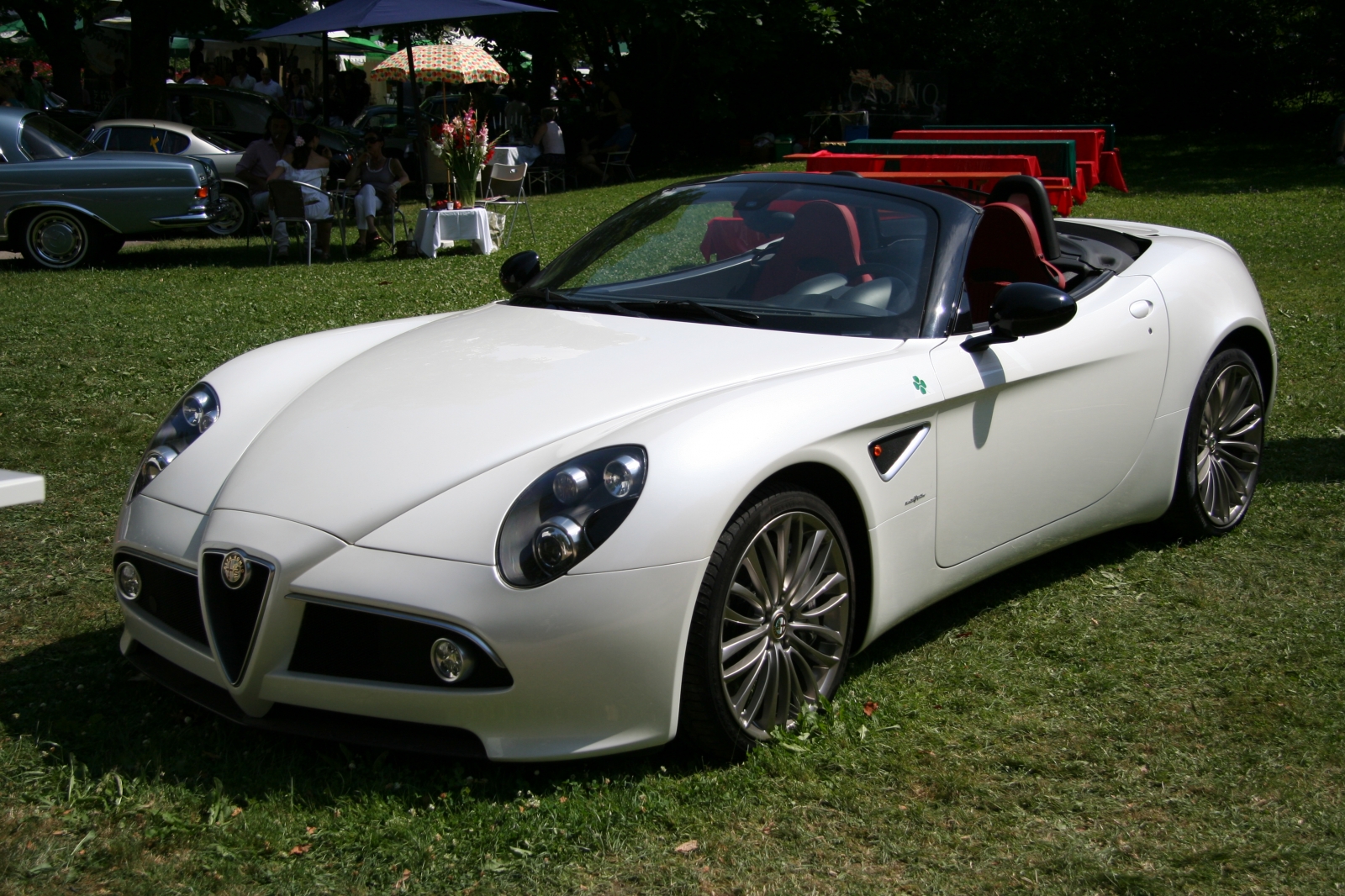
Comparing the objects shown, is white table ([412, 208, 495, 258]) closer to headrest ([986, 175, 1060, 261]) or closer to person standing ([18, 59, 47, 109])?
headrest ([986, 175, 1060, 261])

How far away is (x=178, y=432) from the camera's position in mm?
3717

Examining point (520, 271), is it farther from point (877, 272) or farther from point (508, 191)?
point (508, 191)

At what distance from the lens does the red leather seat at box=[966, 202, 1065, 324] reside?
4383mm

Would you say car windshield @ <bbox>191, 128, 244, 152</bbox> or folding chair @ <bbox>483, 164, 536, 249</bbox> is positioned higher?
car windshield @ <bbox>191, 128, 244, 152</bbox>

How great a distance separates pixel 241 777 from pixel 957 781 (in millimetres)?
1745

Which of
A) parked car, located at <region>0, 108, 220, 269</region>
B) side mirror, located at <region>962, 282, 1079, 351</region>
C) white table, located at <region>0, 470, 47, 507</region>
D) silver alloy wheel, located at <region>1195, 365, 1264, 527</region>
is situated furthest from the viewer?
parked car, located at <region>0, 108, 220, 269</region>

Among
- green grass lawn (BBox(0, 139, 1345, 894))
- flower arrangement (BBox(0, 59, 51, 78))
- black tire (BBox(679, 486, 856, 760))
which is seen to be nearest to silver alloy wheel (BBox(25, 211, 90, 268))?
green grass lawn (BBox(0, 139, 1345, 894))

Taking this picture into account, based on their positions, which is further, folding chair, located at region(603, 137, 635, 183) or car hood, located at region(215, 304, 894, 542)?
folding chair, located at region(603, 137, 635, 183)

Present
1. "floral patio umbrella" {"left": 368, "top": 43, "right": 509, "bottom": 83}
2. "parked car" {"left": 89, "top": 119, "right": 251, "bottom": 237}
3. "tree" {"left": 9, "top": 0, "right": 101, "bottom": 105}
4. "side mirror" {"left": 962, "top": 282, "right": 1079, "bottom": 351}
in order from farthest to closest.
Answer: "tree" {"left": 9, "top": 0, "right": 101, "bottom": 105} → "floral patio umbrella" {"left": 368, "top": 43, "right": 509, "bottom": 83} → "parked car" {"left": 89, "top": 119, "right": 251, "bottom": 237} → "side mirror" {"left": 962, "top": 282, "right": 1079, "bottom": 351}

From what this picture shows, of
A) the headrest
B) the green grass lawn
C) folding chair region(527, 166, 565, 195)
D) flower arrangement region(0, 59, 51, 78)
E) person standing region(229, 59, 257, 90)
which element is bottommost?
the green grass lawn

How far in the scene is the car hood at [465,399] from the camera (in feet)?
10.2

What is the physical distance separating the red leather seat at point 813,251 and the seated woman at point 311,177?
9954 mm

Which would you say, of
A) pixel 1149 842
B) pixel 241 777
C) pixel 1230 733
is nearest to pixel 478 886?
pixel 241 777

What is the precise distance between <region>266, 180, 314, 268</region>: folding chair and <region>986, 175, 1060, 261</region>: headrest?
9.67 m
